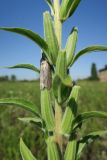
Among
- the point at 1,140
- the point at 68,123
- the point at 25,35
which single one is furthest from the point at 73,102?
the point at 1,140

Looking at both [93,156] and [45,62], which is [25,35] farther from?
[93,156]

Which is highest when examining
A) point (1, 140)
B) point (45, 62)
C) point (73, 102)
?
point (45, 62)

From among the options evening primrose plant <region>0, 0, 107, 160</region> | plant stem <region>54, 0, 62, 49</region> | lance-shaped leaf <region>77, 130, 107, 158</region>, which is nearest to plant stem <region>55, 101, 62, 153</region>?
evening primrose plant <region>0, 0, 107, 160</region>

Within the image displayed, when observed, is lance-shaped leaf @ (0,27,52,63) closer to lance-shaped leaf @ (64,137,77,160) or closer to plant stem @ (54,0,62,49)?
plant stem @ (54,0,62,49)

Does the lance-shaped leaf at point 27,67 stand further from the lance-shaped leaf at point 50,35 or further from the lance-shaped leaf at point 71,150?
the lance-shaped leaf at point 71,150

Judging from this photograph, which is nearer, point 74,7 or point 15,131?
point 74,7

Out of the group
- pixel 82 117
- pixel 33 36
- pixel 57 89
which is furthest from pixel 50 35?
pixel 82 117
